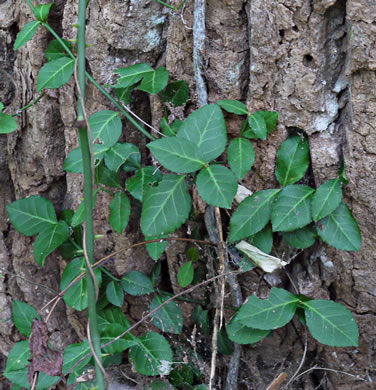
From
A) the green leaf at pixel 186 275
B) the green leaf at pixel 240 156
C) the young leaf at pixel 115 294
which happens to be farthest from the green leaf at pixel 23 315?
the green leaf at pixel 240 156

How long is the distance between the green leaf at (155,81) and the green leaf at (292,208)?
1.65ft

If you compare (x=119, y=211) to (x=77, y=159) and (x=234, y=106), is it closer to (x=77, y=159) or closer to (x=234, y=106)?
(x=77, y=159)

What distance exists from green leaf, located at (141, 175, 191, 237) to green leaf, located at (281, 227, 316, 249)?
1.18 feet

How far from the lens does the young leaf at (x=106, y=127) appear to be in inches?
59.2

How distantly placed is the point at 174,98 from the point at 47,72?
0.41m

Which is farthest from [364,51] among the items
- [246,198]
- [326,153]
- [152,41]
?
[152,41]

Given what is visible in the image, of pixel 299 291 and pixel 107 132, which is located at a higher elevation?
pixel 107 132

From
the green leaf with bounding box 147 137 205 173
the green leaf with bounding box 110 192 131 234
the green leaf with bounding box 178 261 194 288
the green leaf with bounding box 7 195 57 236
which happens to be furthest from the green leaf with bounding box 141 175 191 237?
the green leaf with bounding box 7 195 57 236

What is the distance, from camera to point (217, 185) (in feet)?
4.41

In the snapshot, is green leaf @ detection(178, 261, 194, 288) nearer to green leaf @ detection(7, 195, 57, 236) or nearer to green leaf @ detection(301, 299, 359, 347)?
green leaf @ detection(301, 299, 359, 347)

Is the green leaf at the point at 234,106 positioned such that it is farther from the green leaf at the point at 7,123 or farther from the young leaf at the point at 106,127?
the green leaf at the point at 7,123

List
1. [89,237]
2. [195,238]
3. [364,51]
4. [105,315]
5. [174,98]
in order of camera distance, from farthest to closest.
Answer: [105,315]
[195,238]
[174,98]
[364,51]
[89,237]

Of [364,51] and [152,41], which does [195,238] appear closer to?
[152,41]

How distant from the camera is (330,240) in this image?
143 centimetres
